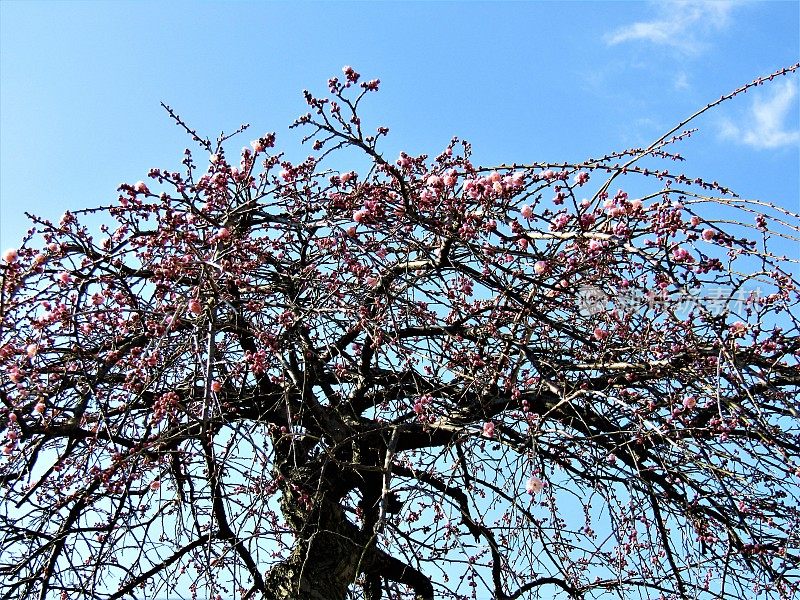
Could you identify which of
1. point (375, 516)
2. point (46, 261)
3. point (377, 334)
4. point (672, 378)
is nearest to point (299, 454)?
point (375, 516)

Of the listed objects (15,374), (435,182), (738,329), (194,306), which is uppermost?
(435,182)

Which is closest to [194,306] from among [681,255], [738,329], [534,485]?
[534,485]

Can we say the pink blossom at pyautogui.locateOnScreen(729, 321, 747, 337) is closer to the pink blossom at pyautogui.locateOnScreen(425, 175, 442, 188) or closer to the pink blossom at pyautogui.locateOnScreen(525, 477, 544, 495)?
the pink blossom at pyautogui.locateOnScreen(525, 477, 544, 495)

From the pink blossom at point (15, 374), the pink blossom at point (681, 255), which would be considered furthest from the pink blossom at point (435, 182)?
the pink blossom at point (15, 374)

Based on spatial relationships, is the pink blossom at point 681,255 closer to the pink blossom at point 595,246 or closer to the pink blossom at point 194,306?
the pink blossom at point 595,246

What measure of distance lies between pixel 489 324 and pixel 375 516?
1284 mm

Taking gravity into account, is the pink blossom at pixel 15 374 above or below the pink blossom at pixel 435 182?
below

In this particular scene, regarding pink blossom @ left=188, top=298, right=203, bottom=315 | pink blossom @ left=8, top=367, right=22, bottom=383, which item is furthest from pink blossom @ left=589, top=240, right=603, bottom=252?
pink blossom @ left=8, top=367, right=22, bottom=383

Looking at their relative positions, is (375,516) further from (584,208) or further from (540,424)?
(584,208)

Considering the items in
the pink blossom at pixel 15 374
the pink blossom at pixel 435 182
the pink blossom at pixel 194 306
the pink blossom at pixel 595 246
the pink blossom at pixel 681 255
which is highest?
the pink blossom at pixel 435 182

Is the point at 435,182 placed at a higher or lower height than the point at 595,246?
higher

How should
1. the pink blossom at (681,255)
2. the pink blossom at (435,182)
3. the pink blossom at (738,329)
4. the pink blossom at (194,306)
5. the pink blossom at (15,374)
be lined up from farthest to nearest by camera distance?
the pink blossom at (435,182), the pink blossom at (15,374), the pink blossom at (681,255), the pink blossom at (194,306), the pink blossom at (738,329)

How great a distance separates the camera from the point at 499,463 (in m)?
3.92

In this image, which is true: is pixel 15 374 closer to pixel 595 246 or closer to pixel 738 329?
pixel 595 246
